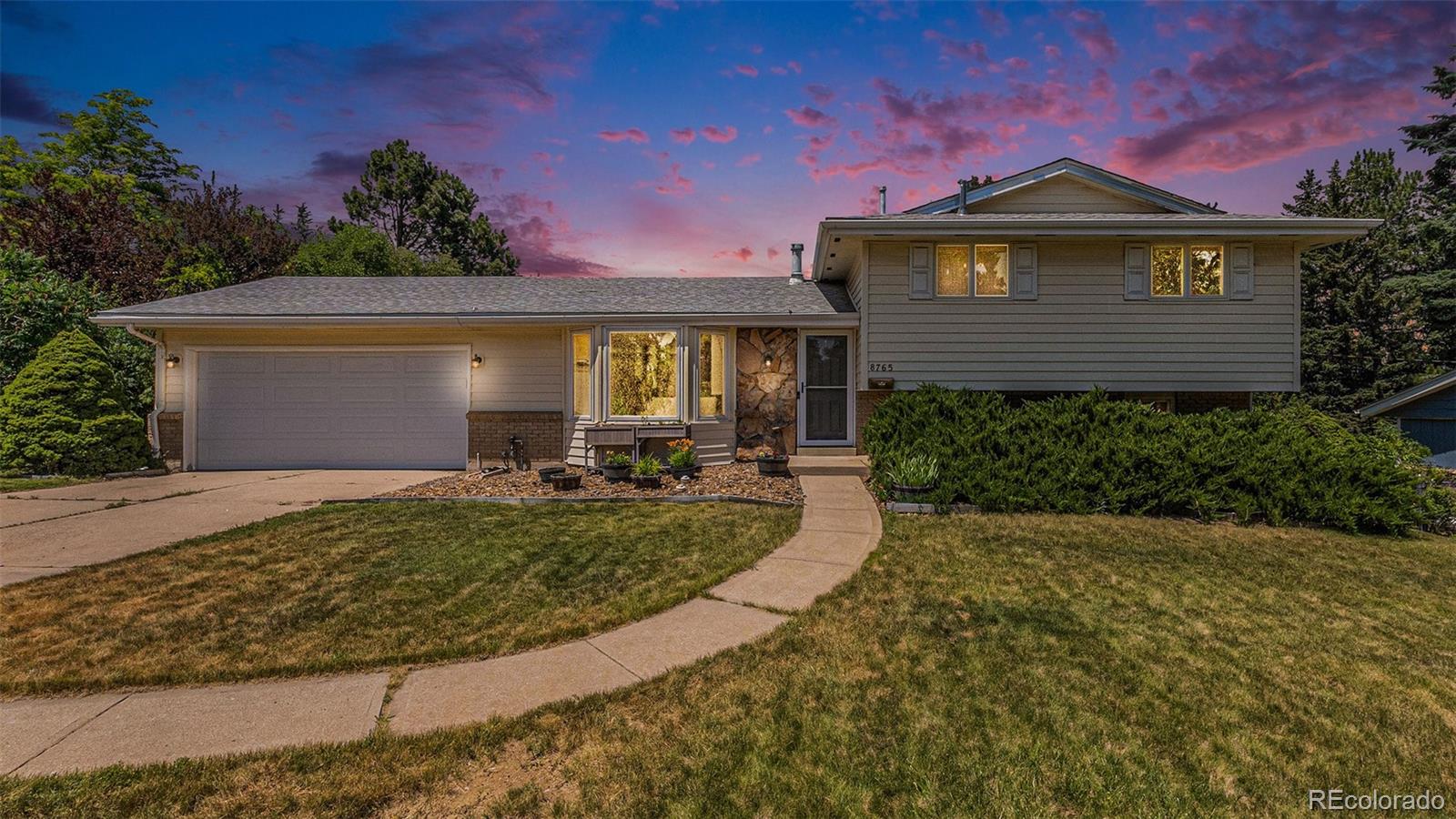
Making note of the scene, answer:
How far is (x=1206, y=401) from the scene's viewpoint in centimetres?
978

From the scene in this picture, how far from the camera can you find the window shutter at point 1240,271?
8.90 m

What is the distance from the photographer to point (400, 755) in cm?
224

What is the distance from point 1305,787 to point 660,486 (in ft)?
22.1

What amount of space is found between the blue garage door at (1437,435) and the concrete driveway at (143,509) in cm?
2223

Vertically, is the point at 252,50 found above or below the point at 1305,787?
above

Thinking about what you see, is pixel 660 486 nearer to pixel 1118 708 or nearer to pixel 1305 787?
pixel 1118 708

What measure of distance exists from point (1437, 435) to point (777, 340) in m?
16.5

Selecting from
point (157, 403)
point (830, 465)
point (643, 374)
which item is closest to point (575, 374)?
point (643, 374)

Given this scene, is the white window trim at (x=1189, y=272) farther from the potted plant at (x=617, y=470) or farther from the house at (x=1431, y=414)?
the potted plant at (x=617, y=470)

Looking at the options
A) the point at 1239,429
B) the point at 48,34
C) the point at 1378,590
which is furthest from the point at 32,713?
the point at 48,34

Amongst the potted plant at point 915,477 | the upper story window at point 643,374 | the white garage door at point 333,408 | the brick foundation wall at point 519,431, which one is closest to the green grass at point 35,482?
the white garage door at point 333,408

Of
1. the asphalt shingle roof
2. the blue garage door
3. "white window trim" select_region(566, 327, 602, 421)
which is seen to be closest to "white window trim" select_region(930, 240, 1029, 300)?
the asphalt shingle roof

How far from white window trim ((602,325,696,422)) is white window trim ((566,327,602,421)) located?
18 cm

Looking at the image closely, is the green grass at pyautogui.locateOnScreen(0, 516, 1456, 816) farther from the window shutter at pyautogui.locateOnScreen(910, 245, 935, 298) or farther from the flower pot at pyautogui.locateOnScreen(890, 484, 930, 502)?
the window shutter at pyautogui.locateOnScreen(910, 245, 935, 298)
